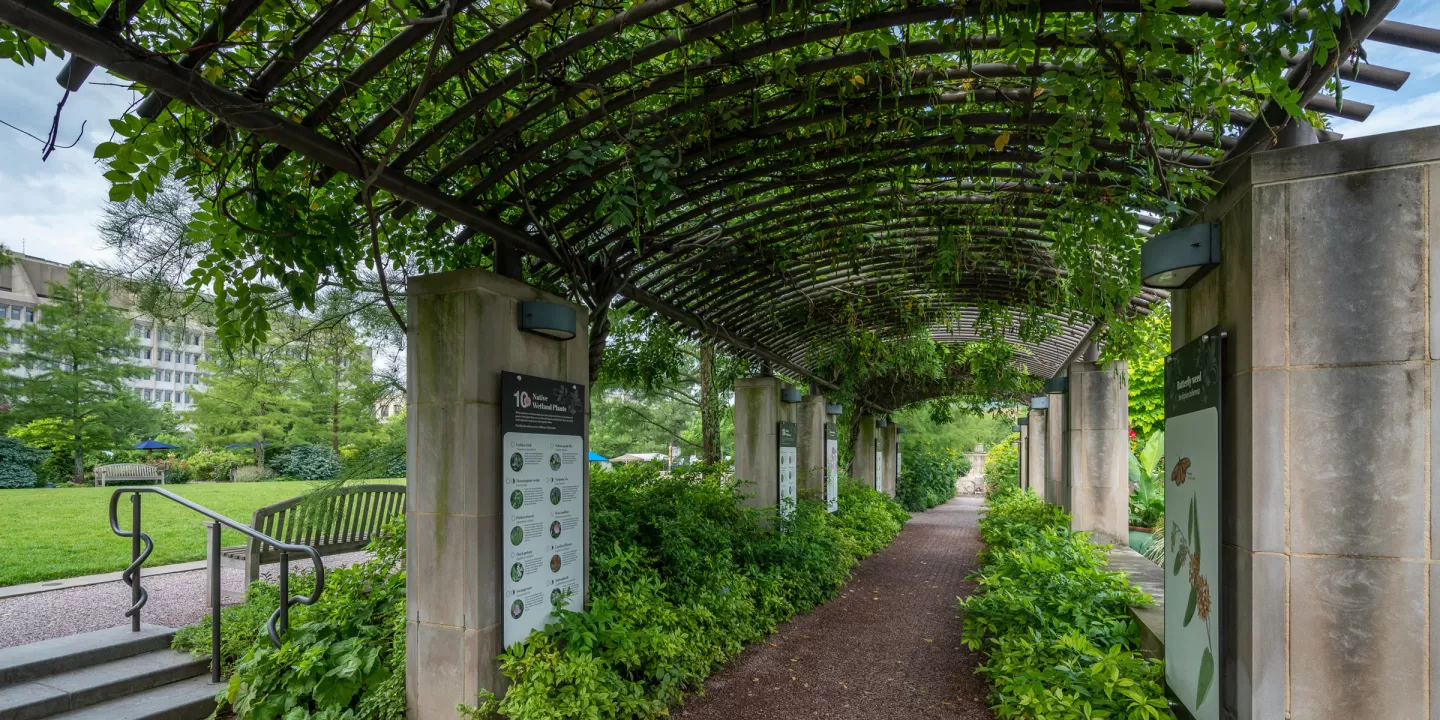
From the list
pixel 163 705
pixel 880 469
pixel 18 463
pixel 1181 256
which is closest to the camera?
pixel 1181 256

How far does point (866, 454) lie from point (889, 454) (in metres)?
3.51

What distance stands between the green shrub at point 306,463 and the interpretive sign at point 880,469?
17827mm

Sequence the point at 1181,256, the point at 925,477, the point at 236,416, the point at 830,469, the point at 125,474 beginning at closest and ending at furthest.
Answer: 1. the point at 1181,256
2. the point at 830,469
3. the point at 125,474
4. the point at 236,416
5. the point at 925,477

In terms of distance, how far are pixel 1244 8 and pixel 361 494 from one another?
748 centimetres

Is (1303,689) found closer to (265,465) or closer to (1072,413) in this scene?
(1072,413)

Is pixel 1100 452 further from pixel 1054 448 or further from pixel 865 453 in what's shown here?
pixel 865 453

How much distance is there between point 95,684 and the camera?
409cm

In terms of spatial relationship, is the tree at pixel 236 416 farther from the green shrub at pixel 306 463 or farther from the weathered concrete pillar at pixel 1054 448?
the weathered concrete pillar at pixel 1054 448

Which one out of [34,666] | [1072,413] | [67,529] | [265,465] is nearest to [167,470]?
[265,465]

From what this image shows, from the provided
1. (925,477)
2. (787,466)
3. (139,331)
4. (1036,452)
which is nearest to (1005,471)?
(925,477)

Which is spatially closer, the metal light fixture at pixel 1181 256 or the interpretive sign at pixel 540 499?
A: the metal light fixture at pixel 1181 256

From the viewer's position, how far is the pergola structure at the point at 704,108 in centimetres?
258

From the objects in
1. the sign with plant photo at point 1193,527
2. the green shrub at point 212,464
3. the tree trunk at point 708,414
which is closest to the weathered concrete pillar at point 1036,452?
the tree trunk at point 708,414

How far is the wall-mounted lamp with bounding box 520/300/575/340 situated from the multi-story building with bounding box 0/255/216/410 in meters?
5.05
